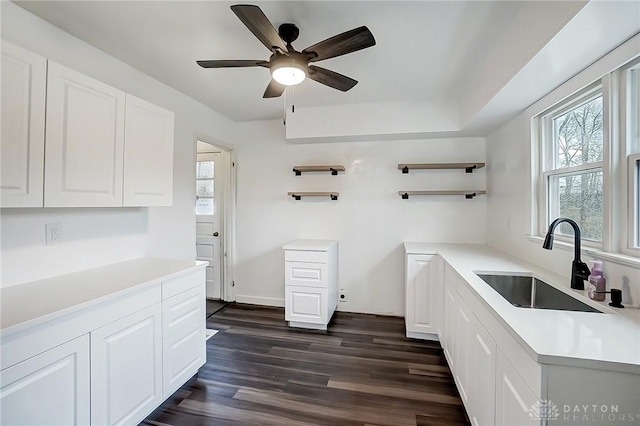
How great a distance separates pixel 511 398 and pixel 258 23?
6.65ft

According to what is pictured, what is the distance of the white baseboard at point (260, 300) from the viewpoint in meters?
3.75

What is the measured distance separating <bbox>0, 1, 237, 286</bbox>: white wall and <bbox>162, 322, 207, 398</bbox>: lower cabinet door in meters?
0.81

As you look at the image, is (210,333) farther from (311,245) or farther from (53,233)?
(53,233)

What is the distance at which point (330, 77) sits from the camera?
1.96 meters

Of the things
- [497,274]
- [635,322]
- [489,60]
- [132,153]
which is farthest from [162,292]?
[489,60]

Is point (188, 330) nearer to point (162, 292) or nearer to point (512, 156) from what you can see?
point (162, 292)

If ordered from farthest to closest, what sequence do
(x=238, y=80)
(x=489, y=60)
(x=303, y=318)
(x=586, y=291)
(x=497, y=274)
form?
(x=303, y=318), (x=238, y=80), (x=489, y=60), (x=497, y=274), (x=586, y=291)

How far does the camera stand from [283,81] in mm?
1860

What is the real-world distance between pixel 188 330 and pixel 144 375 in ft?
1.30

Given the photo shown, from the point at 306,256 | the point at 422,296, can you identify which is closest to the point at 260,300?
the point at 306,256

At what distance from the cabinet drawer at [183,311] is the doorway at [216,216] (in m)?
1.69

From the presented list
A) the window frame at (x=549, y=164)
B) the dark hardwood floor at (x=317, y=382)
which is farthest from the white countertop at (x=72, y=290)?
the window frame at (x=549, y=164)

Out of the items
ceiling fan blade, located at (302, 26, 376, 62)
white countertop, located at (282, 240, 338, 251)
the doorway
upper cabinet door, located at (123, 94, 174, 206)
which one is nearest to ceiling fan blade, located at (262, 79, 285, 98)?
ceiling fan blade, located at (302, 26, 376, 62)
